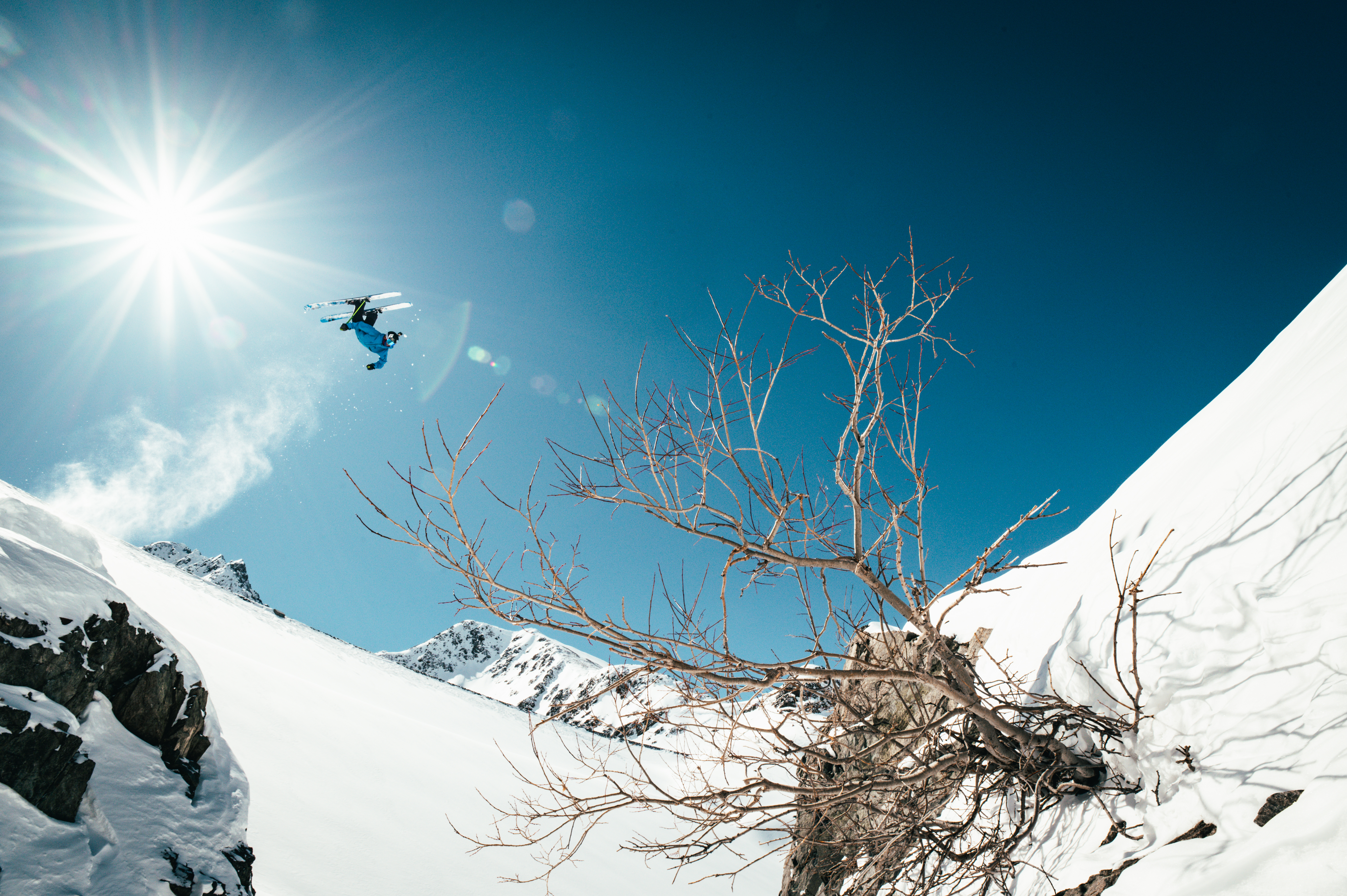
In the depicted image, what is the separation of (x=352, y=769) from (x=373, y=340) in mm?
9825

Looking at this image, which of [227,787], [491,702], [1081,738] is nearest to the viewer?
[1081,738]

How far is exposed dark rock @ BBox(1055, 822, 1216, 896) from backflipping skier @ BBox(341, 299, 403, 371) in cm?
993

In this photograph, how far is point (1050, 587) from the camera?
3805 mm

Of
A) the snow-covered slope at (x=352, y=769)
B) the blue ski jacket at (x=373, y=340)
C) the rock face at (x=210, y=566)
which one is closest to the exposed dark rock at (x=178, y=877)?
the snow-covered slope at (x=352, y=769)

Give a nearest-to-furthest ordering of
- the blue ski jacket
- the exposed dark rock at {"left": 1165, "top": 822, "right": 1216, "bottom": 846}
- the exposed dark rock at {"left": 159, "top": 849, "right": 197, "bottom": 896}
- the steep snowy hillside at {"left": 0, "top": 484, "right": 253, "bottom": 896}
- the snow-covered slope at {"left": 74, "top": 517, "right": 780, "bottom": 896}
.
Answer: the exposed dark rock at {"left": 1165, "top": 822, "right": 1216, "bottom": 846} → the steep snowy hillside at {"left": 0, "top": 484, "right": 253, "bottom": 896} → the exposed dark rock at {"left": 159, "top": 849, "right": 197, "bottom": 896} → the snow-covered slope at {"left": 74, "top": 517, "right": 780, "bottom": 896} → the blue ski jacket

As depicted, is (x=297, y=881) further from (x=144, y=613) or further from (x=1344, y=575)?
(x=1344, y=575)

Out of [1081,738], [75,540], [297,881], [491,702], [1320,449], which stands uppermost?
[491,702]

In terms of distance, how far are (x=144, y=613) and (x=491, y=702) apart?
102 ft

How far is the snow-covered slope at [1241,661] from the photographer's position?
1.50m

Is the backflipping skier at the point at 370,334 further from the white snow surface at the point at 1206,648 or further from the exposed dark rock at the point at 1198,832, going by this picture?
the exposed dark rock at the point at 1198,832

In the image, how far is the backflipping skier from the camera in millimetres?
8250

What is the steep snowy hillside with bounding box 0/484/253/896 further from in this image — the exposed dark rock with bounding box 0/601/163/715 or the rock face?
the rock face

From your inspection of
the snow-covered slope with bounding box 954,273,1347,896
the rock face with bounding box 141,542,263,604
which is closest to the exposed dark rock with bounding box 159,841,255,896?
the snow-covered slope with bounding box 954,273,1347,896

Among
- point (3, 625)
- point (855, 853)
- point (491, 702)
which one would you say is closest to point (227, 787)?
point (3, 625)
